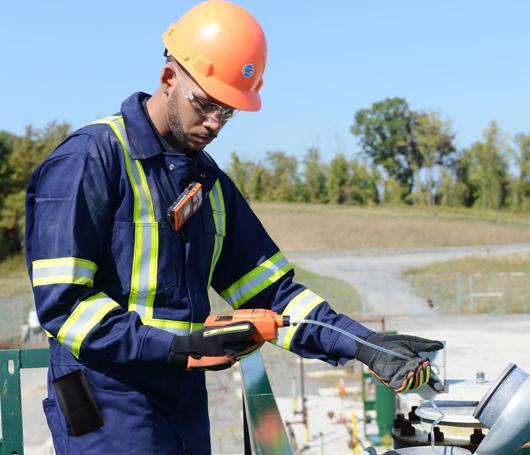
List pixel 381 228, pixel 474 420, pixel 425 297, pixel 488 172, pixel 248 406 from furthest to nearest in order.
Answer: pixel 488 172 < pixel 381 228 < pixel 425 297 < pixel 474 420 < pixel 248 406

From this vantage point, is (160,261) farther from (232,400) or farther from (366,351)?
(232,400)

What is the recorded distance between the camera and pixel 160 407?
251 centimetres

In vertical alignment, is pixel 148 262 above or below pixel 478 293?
above

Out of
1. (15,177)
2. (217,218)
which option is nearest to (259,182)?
(15,177)

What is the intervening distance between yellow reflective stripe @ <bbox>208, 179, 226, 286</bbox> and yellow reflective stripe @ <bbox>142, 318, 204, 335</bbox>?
0.88 ft

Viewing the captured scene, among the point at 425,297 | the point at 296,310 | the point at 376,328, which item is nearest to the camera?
the point at 296,310

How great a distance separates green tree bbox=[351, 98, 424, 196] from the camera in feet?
207

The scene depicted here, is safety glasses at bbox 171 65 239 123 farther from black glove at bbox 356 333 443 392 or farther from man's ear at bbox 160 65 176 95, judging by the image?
black glove at bbox 356 333 443 392

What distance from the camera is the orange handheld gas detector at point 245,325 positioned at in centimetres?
234

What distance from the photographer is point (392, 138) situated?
66.1 m

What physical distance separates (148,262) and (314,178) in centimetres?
5552

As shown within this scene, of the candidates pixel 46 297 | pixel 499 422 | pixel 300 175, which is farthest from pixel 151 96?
pixel 300 175

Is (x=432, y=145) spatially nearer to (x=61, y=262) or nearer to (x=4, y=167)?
(x=4, y=167)

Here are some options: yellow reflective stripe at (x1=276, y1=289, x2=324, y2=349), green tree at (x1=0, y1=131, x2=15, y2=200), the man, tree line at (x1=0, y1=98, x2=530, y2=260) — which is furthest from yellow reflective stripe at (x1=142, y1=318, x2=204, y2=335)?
tree line at (x1=0, y1=98, x2=530, y2=260)
